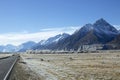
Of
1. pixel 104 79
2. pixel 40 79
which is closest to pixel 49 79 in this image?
pixel 40 79

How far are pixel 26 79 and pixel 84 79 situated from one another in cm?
674

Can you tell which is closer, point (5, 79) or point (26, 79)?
point (5, 79)

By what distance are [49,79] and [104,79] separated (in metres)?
6.44

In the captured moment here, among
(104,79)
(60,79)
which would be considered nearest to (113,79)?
(104,79)

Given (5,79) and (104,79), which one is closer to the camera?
(5,79)

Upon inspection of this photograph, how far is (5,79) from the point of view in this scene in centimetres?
3164

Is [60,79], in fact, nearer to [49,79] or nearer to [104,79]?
[49,79]

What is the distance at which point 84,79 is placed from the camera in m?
34.5

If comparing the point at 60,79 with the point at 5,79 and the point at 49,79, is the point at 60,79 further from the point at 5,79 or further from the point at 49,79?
the point at 5,79

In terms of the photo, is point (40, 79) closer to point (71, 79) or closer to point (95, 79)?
point (71, 79)

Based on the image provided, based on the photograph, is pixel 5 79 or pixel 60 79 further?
pixel 60 79

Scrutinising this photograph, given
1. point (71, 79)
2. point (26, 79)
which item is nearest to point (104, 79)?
point (71, 79)

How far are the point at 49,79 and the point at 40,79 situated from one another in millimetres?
1052

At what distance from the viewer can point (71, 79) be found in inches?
1369
